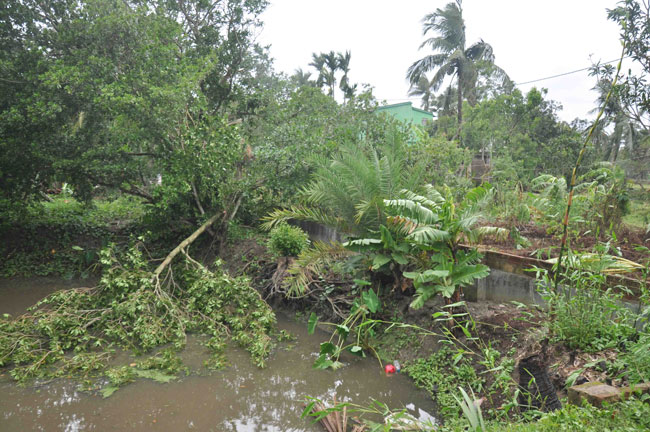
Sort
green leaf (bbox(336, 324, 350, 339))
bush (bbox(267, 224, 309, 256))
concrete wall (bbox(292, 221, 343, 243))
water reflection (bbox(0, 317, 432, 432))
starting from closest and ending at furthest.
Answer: water reflection (bbox(0, 317, 432, 432)) → green leaf (bbox(336, 324, 350, 339)) → bush (bbox(267, 224, 309, 256)) → concrete wall (bbox(292, 221, 343, 243))

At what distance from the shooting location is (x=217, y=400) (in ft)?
13.3

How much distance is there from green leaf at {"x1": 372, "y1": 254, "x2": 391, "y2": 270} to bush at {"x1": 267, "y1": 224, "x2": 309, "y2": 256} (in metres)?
1.93

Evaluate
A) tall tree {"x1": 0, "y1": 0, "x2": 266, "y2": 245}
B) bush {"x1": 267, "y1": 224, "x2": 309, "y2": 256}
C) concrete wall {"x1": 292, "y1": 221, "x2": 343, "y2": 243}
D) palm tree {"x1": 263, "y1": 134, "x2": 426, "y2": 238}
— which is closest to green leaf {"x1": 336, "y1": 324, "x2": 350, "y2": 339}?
palm tree {"x1": 263, "y1": 134, "x2": 426, "y2": 238}

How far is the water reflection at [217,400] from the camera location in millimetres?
3609

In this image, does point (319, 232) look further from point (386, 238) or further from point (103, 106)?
point (103, 106)

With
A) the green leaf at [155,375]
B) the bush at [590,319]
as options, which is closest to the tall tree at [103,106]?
the green leaf at [155,375]

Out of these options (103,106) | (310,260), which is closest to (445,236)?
(310,260)

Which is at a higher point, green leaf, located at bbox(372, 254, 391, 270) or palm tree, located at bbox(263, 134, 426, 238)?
palm tree, located at bbox(263, 134, 426, 238)

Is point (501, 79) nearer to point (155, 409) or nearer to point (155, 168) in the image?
point (155, 168)

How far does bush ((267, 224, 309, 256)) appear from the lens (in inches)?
261

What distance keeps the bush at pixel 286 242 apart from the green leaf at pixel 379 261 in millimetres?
1934

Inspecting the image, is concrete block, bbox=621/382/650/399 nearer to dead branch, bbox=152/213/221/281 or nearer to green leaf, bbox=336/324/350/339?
green leaf, bbox=336/324/350/339

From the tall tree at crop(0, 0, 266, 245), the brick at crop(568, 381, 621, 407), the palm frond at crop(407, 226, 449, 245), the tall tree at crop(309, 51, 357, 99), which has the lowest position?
the brick at crop(568, 381, 621, 407)

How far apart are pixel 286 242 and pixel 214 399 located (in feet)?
9.85
